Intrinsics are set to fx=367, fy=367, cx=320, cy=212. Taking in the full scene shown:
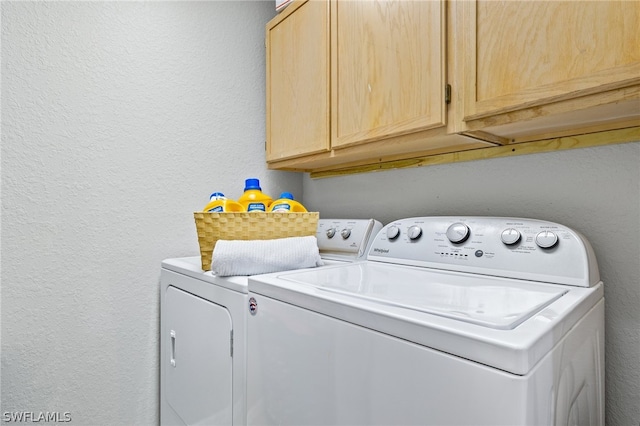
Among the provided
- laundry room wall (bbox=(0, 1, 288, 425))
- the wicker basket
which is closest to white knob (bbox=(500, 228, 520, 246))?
the wicker basket

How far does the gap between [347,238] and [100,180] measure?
0.99 m

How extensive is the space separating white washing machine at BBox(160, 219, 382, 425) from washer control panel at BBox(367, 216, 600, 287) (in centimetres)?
18

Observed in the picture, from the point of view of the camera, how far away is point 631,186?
0.98m

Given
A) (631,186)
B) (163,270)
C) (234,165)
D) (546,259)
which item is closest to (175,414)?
(163,270)

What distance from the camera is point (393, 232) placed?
130 cm

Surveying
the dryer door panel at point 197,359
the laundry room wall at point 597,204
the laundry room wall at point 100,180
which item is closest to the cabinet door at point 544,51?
the laundry room wall at point 597,204

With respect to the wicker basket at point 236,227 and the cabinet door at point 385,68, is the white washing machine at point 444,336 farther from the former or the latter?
the cabinet door at point 385,68

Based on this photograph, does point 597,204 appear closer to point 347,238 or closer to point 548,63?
point 548,63

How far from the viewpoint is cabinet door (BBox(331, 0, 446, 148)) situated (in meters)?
1.08

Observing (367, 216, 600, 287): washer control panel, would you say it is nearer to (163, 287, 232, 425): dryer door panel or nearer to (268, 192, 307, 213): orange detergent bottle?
(268, 192, 307, 213): orange detergent bottle

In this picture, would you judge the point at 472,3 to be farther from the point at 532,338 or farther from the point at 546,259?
the point at 532,338

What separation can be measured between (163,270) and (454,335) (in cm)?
126

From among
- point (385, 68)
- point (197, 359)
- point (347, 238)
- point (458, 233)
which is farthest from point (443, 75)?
point (197, 359)

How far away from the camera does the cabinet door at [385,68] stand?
1079 millimetres
